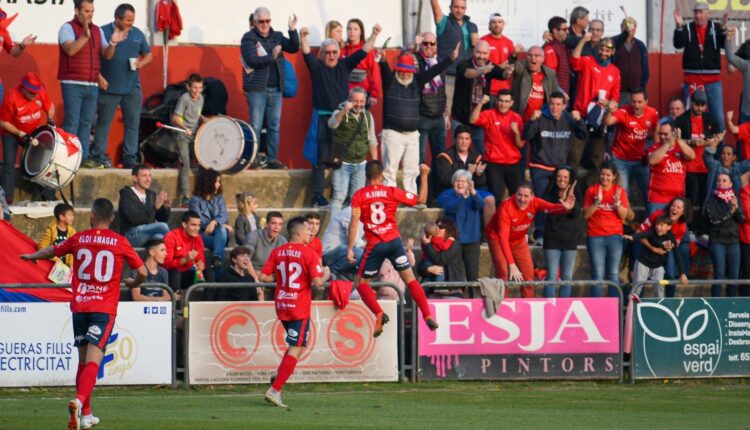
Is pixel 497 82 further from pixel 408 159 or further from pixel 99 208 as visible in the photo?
pixel 99 208

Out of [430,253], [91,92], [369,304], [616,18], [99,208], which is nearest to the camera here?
[99,208]

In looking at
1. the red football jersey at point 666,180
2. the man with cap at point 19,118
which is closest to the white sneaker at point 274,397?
the man with cap at point 19,118

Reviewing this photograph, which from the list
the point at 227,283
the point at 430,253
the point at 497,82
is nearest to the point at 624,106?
the point at 497,82

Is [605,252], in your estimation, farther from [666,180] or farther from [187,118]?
[187,118]

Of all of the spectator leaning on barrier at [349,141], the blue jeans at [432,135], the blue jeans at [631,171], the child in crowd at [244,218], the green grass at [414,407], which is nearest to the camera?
the green grass at [414,407]

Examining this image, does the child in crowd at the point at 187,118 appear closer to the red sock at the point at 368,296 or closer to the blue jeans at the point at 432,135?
the blue jeans at the point at 432,135

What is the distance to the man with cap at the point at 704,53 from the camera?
21.4 metres

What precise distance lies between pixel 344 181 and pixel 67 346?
5.08 meters

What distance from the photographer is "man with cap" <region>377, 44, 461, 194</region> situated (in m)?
19.3

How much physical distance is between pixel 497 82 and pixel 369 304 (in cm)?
592

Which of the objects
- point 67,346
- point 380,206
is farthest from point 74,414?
point 380,206

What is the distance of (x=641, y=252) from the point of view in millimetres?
18547

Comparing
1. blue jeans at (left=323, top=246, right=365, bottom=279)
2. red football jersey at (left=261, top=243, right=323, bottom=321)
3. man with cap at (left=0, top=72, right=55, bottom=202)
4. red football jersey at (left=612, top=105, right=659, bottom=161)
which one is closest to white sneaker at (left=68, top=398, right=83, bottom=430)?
red football jersey at (left=261, top=243, right=323, bottom=321)

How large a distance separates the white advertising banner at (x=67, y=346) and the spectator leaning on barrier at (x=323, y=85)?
4551mm
